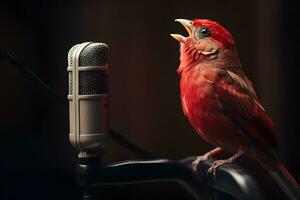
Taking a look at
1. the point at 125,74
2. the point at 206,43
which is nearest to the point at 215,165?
the point at 206,43

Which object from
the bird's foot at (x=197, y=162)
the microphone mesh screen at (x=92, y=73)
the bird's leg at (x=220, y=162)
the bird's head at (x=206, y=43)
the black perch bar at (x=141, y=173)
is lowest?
the black perch bar at (x=141, y=173)

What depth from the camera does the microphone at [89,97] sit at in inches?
71.7

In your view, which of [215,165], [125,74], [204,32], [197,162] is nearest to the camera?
[215,165]

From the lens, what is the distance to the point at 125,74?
215 centimetres

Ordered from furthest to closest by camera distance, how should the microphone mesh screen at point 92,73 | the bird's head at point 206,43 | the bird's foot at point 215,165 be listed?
the bird's head at point 206,43 → the microphone mesh screen at point 92,73 → the bird's foot at point 215,165

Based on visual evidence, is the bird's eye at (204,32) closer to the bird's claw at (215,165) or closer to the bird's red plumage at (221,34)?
the bird's red plumage at (221,34)

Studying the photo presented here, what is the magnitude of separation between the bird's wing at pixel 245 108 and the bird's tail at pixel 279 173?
0.04m

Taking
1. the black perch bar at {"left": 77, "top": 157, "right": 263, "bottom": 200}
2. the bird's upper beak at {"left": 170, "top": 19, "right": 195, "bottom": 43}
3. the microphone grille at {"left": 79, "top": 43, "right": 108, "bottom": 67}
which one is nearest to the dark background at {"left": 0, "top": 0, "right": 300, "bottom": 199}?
the bird's upper beak at {"left": 170, "top": 19, "right": 195, "bottom": 43}

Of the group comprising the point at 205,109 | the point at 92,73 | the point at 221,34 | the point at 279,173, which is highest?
the point at 221,34

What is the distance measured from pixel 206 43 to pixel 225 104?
208mm

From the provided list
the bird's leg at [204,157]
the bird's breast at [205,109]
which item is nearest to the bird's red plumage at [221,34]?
the bird's breast at [205,109]

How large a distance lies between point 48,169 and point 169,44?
63 cm

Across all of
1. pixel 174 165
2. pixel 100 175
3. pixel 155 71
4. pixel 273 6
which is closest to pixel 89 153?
pixel 100 175

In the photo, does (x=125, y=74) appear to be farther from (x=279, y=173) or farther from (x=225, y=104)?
(x=279, y=173)
